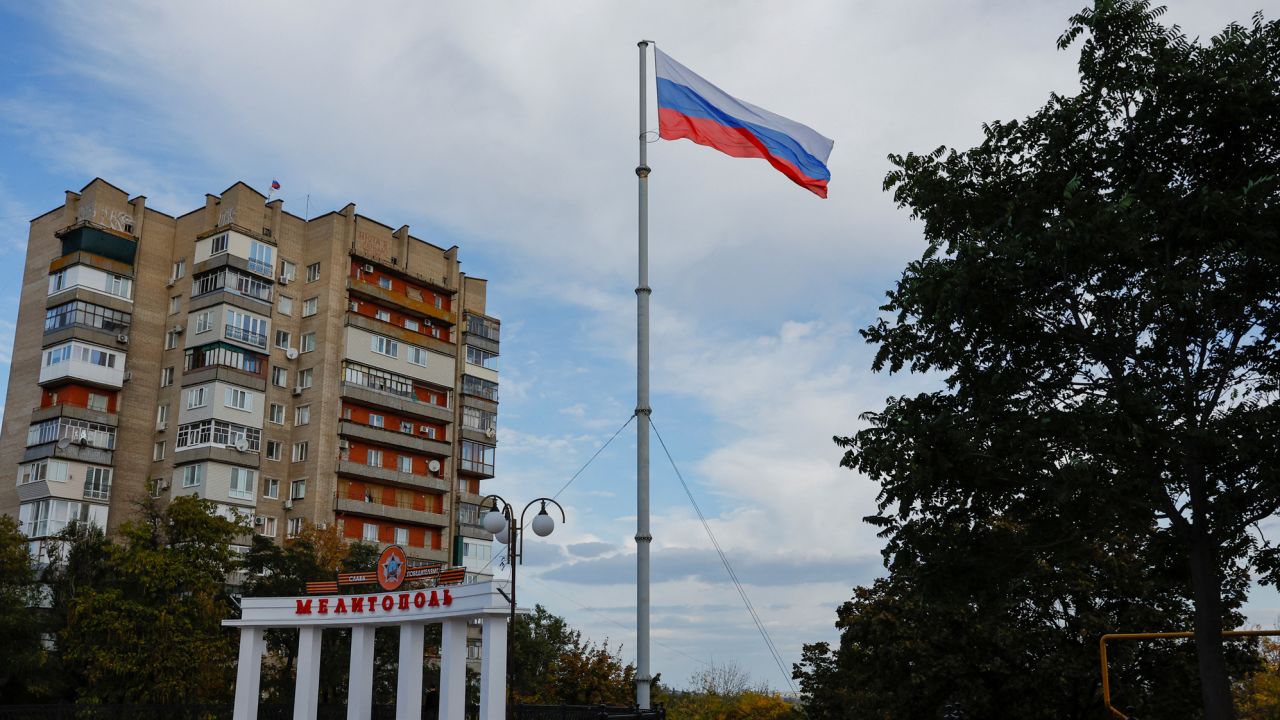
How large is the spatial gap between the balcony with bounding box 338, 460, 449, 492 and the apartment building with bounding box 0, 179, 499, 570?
115 mm

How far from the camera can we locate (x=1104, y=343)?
66.8ft

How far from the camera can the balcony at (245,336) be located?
68062 millimetres

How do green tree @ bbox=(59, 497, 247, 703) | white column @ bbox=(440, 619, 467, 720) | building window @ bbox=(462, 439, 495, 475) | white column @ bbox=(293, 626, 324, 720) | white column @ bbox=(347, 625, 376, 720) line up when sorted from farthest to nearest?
1. building window @ bbox=(462, 439, 495, 475)
2. green tree @ bbox=(59, 497, 247, 703)
3. white column @ bbox=(293, 626, 324, 720)
4. white column @ bbox=(347, 625, 376, 720)
5. white column @ bbox=(440, 619, 467, 720)

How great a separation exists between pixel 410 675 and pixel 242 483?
3866 centimetres

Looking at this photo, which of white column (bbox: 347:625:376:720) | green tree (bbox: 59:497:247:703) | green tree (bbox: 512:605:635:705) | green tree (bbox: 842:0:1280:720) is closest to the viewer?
green tree (bbox: 842:0:1280:720)

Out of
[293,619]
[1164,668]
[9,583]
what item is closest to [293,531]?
[9,583]

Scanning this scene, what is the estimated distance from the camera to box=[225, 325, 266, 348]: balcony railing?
68.1 m

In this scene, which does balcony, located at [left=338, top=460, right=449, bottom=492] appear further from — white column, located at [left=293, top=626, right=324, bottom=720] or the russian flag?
the russian flag

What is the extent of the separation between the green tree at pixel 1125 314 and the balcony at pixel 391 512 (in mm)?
52778

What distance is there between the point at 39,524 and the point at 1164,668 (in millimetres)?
55721

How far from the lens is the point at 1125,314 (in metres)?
20.5

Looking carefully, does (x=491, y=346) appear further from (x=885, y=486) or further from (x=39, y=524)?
(x=885, y=486)

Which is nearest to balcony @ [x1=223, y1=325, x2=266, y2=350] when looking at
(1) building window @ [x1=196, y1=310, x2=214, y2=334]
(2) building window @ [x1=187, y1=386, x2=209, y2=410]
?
(1) building window @ [x1=196, y1=310, x2=214, y2=334]

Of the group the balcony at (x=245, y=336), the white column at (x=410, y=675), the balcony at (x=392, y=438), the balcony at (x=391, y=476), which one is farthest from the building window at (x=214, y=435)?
the white column at (x=410, y=675)
